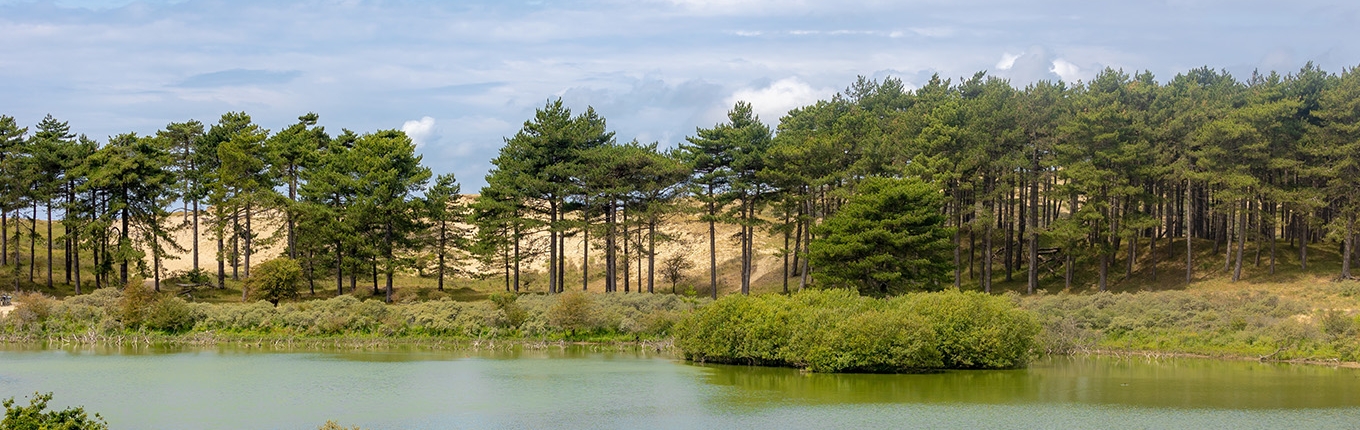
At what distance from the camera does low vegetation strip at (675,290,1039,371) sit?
3944 cm

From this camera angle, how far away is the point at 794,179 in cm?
6525

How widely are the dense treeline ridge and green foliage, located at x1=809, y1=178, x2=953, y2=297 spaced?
74 centimetres

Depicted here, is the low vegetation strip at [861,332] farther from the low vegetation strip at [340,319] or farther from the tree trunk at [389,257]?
the tree trunk at [389,257]

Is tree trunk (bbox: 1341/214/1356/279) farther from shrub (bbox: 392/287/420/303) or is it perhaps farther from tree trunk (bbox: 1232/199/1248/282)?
shrub (bbox: 392/287/420/303)

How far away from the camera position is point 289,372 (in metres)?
38.6

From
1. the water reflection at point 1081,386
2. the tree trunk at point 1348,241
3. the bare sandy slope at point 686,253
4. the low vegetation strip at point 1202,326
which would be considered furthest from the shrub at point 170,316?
the tree trunk at point 1348,241

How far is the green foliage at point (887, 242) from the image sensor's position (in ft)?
184

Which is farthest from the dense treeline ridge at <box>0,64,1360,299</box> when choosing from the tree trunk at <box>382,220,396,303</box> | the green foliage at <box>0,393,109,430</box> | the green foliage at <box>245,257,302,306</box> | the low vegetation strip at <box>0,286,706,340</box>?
the green foliage at <box>0,393,109,430</box>

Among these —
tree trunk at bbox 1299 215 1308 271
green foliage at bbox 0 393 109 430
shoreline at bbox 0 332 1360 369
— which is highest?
tree trunk at bbox 1299 215 1308 271

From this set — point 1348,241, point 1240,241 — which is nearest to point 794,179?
point 1240,241

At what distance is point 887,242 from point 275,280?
102 ft

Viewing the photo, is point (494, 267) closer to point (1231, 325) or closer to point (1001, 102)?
point (1001, 102)

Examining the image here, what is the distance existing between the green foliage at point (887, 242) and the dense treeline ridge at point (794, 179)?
74cm

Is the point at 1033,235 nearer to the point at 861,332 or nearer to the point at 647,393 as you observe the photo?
the point at 861,332
